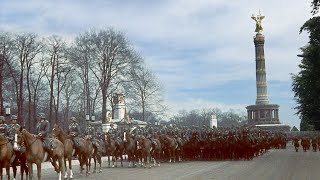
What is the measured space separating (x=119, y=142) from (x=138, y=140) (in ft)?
7.05

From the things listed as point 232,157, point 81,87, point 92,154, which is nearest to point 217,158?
point 232,157

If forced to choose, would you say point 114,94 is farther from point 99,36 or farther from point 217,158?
point 217,158

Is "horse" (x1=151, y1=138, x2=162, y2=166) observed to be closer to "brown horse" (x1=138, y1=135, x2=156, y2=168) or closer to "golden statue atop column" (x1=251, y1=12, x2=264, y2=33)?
"brown horse" (x1=138, y1=135, x2=156, y2=168)

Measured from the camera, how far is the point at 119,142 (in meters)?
30.9

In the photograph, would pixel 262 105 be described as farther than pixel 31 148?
Yes

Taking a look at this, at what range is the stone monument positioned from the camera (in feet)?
325

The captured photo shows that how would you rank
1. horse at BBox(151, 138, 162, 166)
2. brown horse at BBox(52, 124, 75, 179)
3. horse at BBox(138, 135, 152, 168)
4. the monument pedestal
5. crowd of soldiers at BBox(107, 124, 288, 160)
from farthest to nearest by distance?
the monument pedestal, crowd of soldiers at BBox(107, 124, 288, 160), horse at BBox(151, 138, 162, 166), horse at BBox(138, 135, 152, 168), brown horse at BBox(52, 124, 75, 179)

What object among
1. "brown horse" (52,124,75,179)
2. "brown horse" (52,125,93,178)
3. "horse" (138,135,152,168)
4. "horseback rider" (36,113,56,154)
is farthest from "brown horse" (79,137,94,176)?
"horse" (138,135,152,168)

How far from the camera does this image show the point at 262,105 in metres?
98.9

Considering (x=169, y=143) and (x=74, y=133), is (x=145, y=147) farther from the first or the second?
(x=74, y=133)

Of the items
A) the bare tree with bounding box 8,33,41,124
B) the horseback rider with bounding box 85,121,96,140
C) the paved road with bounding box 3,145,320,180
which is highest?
the bare tree with bounding box 8,33,41,124

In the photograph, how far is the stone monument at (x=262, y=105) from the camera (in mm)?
99062

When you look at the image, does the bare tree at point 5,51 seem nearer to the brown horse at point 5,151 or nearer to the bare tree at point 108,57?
the bare tree at point 108,57

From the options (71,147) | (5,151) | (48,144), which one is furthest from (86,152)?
(5,151)
